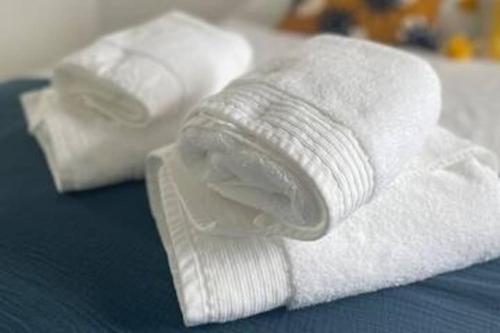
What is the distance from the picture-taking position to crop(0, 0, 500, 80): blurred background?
1633mm

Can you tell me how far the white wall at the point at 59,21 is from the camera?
1986 millimetres

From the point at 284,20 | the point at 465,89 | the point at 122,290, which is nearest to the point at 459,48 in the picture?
the point at 465,89

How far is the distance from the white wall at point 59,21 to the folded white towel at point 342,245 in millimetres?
1432

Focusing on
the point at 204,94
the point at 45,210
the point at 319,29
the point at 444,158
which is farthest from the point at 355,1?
the point at 45,210

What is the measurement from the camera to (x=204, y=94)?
37.9 inches

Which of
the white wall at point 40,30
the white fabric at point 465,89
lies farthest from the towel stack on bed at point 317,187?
the white wall at point 40,30

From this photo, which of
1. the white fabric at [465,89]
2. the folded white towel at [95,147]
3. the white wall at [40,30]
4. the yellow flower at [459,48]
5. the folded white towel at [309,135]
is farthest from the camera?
the white wall at [40,30]

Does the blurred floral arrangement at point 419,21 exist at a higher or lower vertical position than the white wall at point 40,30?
higher

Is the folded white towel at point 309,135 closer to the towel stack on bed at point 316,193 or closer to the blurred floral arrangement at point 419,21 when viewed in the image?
the towel stack on bed at point 316,193

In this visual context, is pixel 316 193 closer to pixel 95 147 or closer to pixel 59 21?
pixel 95 147

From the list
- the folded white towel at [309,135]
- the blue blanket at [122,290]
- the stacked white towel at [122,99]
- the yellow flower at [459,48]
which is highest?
the folded white towel at [309,135]

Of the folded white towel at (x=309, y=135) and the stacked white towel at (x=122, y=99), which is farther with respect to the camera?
the stacked white towel at (x=122, y=99)

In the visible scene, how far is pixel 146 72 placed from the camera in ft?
3.05

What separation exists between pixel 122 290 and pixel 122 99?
0.34 m
